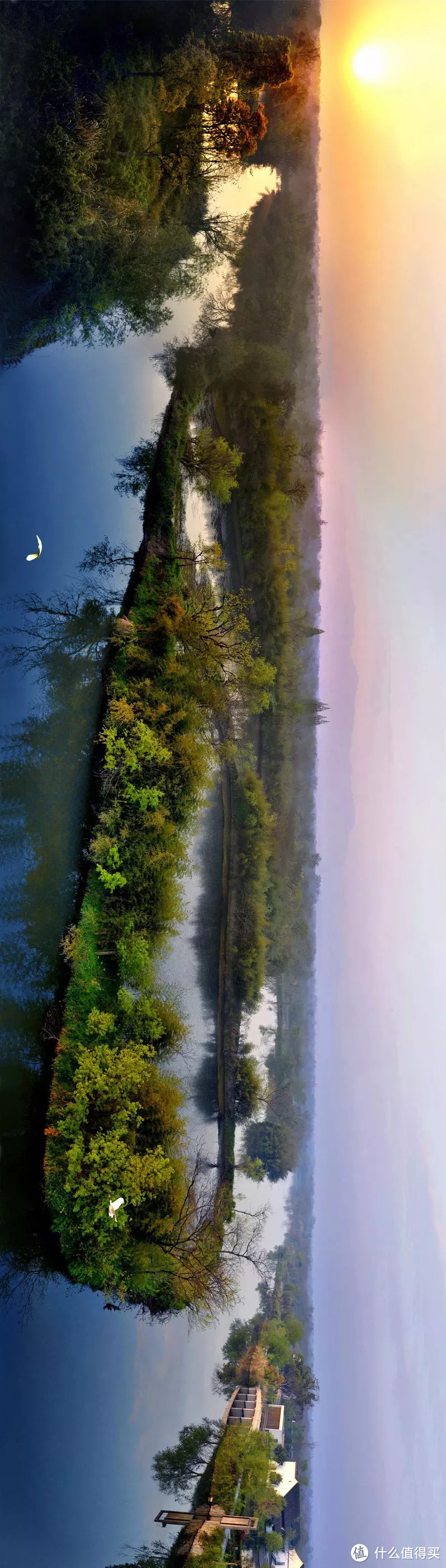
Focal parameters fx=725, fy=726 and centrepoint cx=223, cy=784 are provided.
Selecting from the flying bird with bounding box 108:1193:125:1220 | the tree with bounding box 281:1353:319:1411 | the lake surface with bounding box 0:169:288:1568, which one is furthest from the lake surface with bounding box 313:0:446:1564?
the flying bird with bounding box 108:1193:125:1220

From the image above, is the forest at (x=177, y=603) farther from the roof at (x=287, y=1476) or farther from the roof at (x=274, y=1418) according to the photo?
the roof at (x=287, y=1476)

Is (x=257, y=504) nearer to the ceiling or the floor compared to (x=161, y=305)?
nearer to the floor

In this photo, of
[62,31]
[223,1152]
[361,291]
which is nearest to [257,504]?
[361,291]

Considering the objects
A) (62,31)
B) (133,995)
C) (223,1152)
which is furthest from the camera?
(223,1152)

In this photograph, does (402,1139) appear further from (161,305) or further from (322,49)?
(322,49)

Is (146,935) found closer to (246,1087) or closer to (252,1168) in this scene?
(246,1087)

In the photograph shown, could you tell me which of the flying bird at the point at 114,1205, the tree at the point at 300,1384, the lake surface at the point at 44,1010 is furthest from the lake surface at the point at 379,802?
the flying bird at the point at 114,1205

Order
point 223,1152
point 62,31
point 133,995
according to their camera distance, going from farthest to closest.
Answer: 1. point 223,1152
2. point 133,995
3. point 62,31
